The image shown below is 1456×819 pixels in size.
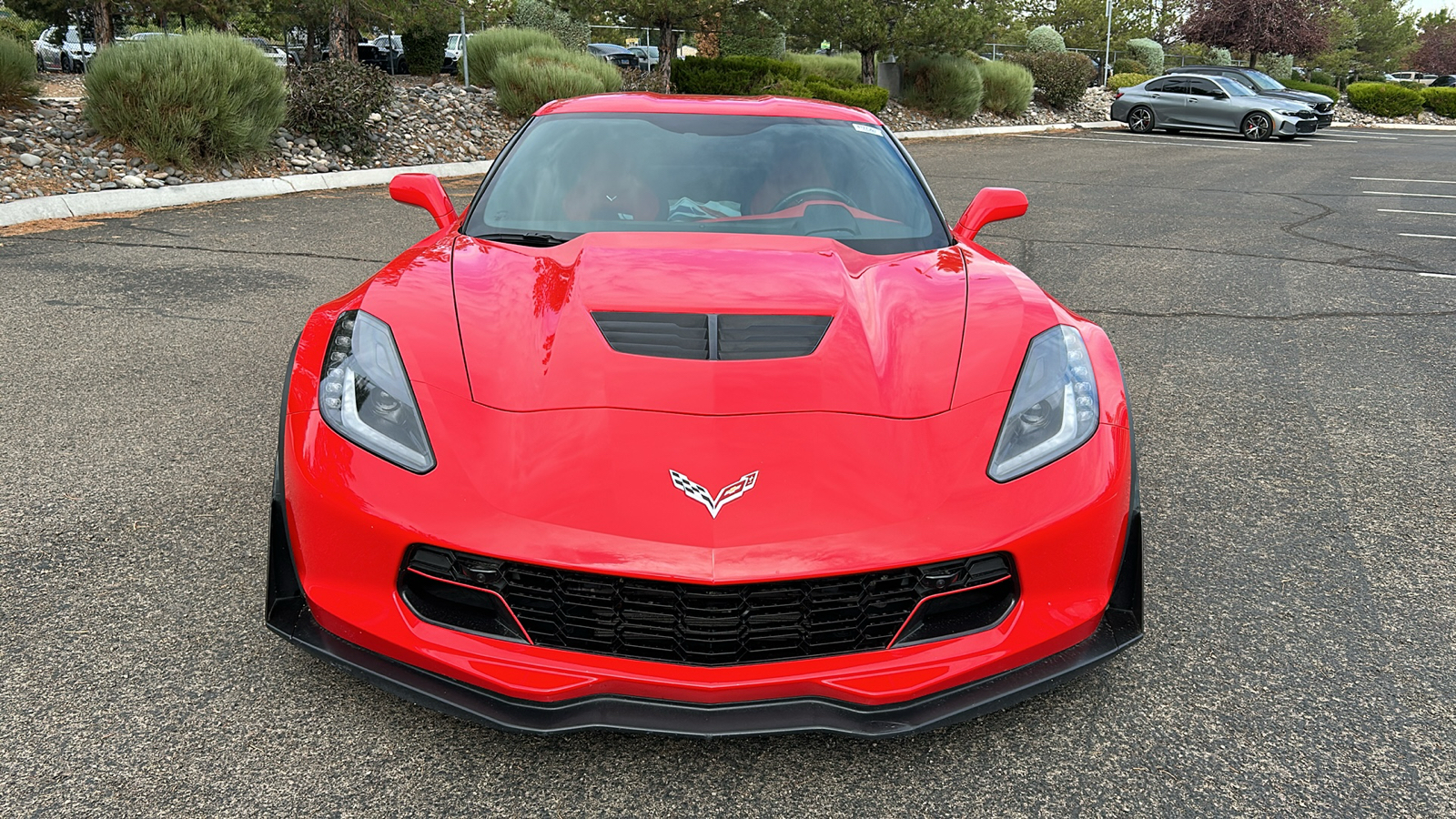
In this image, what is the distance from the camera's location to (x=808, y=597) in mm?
2000

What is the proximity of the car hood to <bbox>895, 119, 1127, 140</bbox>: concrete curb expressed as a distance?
1890 centimetres

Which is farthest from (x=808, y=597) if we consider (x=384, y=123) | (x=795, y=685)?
(x=384, y=123)

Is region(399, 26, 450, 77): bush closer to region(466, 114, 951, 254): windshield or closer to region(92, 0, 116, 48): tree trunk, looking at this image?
region(92, 0, 116, 48): tree trunk

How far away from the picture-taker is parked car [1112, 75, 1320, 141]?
80.7 feet

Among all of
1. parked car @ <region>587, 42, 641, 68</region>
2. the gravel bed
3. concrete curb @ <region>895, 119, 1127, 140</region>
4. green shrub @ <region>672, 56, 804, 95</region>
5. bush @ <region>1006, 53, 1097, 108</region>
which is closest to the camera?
the gravel bed

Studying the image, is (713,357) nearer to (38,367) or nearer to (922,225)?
(922,225)

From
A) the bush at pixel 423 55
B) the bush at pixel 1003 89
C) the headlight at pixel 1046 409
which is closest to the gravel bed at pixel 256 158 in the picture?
the bush at pixel 423 55

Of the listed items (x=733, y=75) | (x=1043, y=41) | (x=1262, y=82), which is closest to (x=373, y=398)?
(x=733, y=75)

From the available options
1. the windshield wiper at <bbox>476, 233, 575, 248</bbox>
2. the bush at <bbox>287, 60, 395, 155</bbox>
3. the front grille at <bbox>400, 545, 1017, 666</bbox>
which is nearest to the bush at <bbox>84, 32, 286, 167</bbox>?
the bush at <bbox>287, 60, 395, 155</bbox>

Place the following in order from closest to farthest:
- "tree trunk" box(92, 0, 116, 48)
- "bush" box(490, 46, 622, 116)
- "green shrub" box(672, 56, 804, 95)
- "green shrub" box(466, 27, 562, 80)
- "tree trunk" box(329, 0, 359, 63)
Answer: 1. "tree trunk" box(329, 0, 359, 63)
2. "bush" box(490, 46, 622, 116)
3. "green shrub" box(466, 27, 562, 80)
4. "green shrub" box(672, 56, 804, 95)
5. "tree trunk" box(92, 0, 116, 48)

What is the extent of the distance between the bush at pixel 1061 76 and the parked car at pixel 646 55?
36.7 ft

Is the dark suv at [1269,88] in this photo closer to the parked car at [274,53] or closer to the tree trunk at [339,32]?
the tree trunk at [339,32]

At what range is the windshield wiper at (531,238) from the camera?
3.12 m

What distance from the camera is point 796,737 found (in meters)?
2.26
